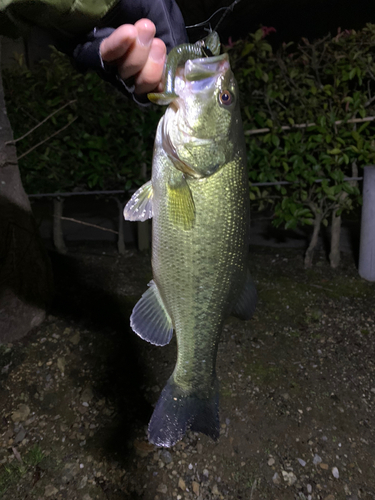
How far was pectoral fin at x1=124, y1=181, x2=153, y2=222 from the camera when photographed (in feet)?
5.15

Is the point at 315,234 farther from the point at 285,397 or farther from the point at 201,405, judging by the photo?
the point at 201,405

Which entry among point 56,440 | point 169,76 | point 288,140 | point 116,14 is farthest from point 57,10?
point 288,140

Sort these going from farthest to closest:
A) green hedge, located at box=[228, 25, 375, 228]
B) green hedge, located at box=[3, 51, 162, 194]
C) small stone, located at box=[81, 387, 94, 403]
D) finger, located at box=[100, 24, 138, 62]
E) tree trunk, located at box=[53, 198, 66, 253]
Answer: tree trunk, located at box=[53, 198, 66, 253] < green hedge, located at box=[3, 51, 162, 194] < green hedge, located at box=[228, 25, 375, 228] < small stone, located at box=[81, 387, 94, 403] < finger, located at box=[100, 24, 138, 62]

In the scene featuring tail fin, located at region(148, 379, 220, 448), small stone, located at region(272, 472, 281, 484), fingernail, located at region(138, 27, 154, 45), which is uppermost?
fingernail, located at region(138, 27, 154, 45)

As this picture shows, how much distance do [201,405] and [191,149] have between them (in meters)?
1.22

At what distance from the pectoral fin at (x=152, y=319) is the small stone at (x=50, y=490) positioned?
144cm

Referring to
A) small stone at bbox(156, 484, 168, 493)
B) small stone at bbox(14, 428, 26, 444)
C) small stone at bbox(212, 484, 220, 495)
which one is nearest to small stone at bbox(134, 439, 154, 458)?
small stone at bbox(156, 484, 168, 493)

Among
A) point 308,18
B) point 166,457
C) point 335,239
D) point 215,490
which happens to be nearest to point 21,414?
point 166,457

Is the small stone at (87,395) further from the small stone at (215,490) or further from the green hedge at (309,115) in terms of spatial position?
the green hedge at (309,115)

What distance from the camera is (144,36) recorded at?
4.00ft

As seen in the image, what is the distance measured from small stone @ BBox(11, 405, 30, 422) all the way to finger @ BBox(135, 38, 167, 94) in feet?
8.37

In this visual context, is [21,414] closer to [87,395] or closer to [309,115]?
[87,395]

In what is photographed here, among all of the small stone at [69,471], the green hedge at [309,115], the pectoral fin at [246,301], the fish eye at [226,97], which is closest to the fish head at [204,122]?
the fish eye at [226,97]

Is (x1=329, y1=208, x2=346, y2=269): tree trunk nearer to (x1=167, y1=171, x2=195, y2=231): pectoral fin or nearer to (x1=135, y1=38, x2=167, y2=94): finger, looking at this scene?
(x1=167, y1=171, x2=195, y2=231): pectoral fin
